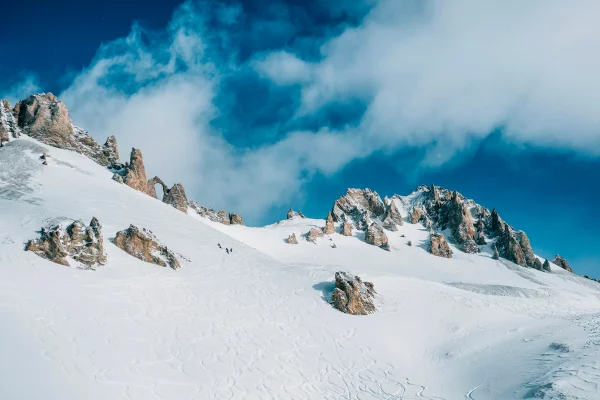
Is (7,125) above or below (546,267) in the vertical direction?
below

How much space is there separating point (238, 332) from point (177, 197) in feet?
186

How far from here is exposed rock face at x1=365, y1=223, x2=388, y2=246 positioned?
7625 centimetres

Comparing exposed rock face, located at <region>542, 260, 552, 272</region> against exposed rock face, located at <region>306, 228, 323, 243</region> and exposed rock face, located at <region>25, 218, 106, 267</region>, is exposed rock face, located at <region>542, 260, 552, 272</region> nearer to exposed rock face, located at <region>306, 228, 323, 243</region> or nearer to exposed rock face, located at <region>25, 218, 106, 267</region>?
exposed rock face, located at <region>306, 228, 323, 243</region>

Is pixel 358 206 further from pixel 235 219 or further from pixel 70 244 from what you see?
pixel 70 244

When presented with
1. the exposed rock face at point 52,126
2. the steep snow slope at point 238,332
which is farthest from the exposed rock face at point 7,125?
the steep snow slope at point 238,332

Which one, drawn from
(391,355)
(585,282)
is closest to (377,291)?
(391,355)

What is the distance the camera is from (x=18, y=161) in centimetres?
4656

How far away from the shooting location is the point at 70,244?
89.9ft

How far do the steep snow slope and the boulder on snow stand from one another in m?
37.9

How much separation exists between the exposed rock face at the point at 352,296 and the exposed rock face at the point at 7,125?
1984 inches

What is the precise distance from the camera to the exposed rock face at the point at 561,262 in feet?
270

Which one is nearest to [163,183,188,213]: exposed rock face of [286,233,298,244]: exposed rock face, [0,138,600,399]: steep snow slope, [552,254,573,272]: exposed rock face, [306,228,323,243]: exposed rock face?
[286,233,298,244]: exposed rock face

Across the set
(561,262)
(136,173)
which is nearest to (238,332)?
(136,173)

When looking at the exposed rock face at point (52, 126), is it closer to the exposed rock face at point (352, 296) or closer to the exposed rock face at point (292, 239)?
the exposed rock face at point (292, 239)
